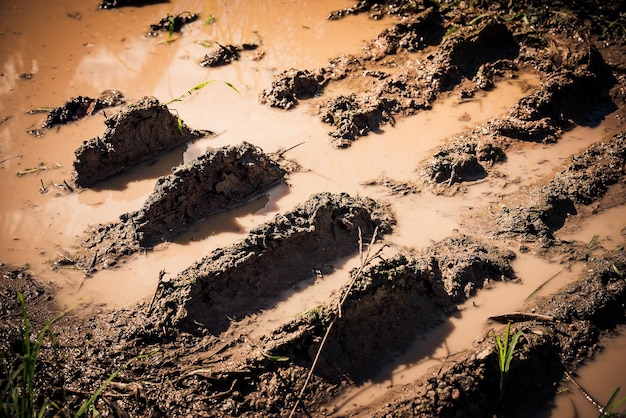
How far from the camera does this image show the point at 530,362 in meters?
2.69

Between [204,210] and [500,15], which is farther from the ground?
[500,15]

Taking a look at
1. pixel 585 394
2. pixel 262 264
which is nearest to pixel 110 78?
pixel 262 264

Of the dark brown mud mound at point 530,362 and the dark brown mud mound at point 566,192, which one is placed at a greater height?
the dark brown mud mound at point 566,192

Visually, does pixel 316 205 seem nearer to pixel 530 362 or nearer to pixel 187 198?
pixel 187 198

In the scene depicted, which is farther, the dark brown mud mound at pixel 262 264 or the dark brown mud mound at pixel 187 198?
the dark brown mud mound at pixel 187 198

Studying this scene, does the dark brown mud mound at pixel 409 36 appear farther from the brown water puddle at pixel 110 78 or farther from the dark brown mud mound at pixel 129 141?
the dark brown mud mound at pixel 129 141

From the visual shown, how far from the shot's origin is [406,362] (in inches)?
107

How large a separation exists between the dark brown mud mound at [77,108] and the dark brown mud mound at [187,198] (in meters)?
1.52

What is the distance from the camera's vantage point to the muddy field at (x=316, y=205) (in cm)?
265

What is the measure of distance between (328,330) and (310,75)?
3062 mm

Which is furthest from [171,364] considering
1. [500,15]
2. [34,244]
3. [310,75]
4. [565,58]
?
[500,15]

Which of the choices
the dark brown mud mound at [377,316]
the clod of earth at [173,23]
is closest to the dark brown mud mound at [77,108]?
the clod of earth at [173,23]

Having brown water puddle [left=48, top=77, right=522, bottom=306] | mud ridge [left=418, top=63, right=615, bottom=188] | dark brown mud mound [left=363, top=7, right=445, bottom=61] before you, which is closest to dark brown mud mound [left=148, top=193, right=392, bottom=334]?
brown water puddle [left=48, top=77, right=522, bottom=306]

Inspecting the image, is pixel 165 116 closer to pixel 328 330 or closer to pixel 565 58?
pixel 328 330
